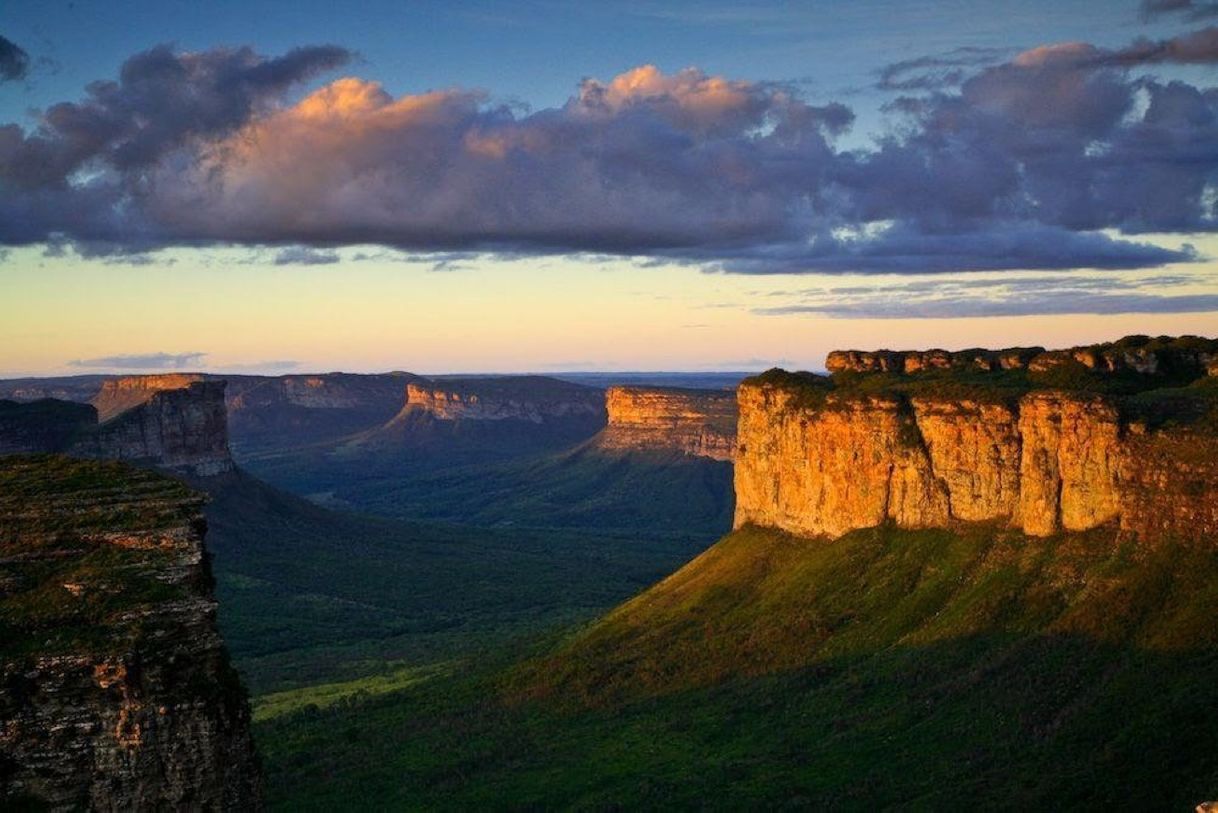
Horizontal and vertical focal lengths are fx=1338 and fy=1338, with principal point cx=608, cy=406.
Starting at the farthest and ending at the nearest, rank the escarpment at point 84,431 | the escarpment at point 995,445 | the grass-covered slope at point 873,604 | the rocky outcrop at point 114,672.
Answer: the escarpment at point 84,431
the escarpment at point 995,445
the grass-covered slope at point 873,604
the rocky outcrop at point 114,672

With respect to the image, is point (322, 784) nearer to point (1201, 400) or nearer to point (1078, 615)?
point (1078, 615)

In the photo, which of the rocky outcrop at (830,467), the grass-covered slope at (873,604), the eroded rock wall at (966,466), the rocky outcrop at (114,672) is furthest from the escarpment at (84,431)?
the rocky outcrop at (114,672)

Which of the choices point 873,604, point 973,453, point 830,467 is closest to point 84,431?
point 830,467

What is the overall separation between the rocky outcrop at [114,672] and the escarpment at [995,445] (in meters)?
59.1

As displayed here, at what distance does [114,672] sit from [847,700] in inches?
2188

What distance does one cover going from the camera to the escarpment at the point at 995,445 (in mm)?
81312

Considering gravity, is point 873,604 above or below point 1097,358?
below

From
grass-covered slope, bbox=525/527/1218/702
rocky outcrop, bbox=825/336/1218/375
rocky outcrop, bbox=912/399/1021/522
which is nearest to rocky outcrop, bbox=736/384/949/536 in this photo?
rocky outcrop, bbox=912/399/1021/522

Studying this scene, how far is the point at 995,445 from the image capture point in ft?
312

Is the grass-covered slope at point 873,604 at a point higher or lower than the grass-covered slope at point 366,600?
higher

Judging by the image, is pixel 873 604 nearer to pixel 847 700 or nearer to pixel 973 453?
pixel 973 453

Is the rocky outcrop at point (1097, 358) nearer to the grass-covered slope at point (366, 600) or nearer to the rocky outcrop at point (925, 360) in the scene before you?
the rocky outcrop at point (925, 360)

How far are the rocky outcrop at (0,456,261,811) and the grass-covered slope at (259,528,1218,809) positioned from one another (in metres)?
39.0

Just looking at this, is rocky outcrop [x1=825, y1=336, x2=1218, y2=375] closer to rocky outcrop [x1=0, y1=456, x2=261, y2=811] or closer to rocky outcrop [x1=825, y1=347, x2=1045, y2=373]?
rocky outcrop [x1=825, y1=347, x2=1045, y2=373]
